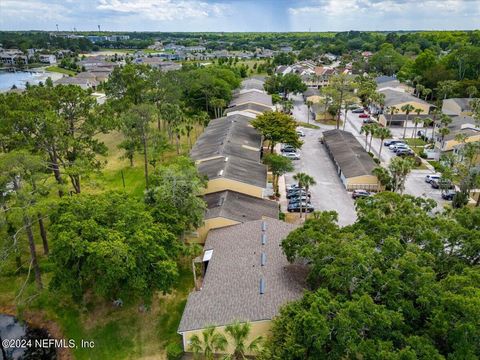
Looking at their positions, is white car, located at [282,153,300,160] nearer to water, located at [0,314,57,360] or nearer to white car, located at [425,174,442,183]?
white car, located at [425,174,442,183]

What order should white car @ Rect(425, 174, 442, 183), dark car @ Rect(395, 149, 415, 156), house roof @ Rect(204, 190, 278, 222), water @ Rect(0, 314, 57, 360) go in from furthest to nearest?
dark car @ Rect(395, 149, 415, 156)
white car @ Rect(425, 174, 442, 183)
house roof @ Rect(204, 190, 278, 222)
water @ Rect(0, 314, 57, 360)

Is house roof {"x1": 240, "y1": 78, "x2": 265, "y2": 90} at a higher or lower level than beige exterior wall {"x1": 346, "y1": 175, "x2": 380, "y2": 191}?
higher

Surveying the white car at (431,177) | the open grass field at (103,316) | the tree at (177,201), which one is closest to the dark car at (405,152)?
the white car at (431,177)

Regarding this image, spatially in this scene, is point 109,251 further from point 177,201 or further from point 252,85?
point 252,85

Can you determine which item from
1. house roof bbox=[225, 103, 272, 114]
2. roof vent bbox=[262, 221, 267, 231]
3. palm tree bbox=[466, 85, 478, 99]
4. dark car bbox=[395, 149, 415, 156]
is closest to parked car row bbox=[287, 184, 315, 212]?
roof vent bbox=[262, 221, 267, 231]

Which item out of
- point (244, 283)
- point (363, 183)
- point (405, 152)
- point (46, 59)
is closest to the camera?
point (244, 283)

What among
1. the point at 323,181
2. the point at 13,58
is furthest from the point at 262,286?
the point at 13,58
